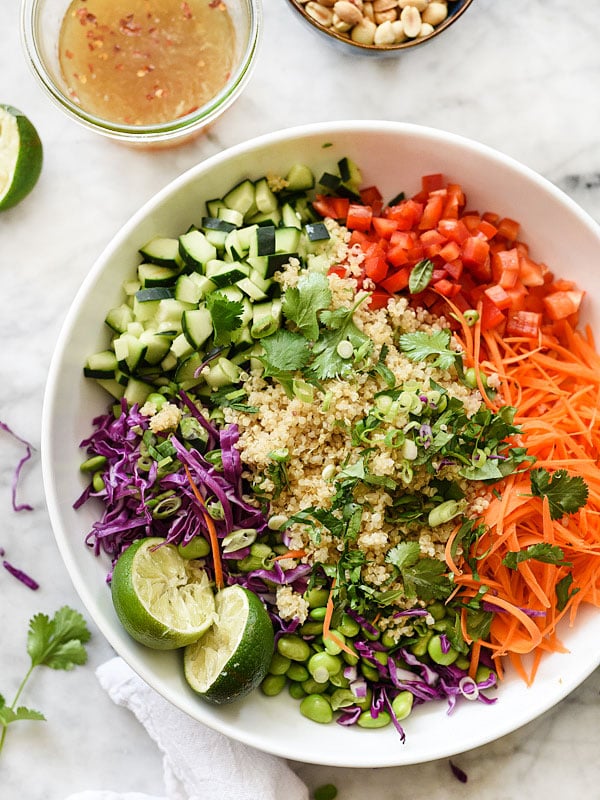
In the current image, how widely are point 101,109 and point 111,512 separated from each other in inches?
48.4

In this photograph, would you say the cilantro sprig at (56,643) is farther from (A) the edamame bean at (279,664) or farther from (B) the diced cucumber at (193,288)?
(B) the diced cucumber at (193,288)

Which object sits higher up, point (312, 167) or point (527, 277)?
point (312, 167)

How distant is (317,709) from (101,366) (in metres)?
1.18

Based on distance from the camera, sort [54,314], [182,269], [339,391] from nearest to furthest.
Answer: [339,391] < [182,269] < [54,314]

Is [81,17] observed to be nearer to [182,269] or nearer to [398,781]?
[182,269]

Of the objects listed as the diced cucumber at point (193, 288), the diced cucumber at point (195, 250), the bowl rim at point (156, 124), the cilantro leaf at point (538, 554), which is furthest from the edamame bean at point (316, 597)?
the bowl rim at point (156, 124)

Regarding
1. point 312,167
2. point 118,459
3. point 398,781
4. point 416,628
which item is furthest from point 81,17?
point 398,781

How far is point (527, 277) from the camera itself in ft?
7.97

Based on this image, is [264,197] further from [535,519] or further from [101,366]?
[535,519]

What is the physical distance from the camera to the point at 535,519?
2291 mm

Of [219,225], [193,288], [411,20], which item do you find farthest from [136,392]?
[411,20]

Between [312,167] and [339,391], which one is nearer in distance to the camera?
[339,391]

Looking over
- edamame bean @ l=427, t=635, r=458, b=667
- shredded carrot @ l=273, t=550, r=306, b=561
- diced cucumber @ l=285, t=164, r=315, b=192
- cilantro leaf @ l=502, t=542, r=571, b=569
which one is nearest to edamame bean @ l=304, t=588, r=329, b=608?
shredded carrot @ l=273, t=550, r=306, b=561

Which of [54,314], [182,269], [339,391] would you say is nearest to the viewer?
[339,391]
